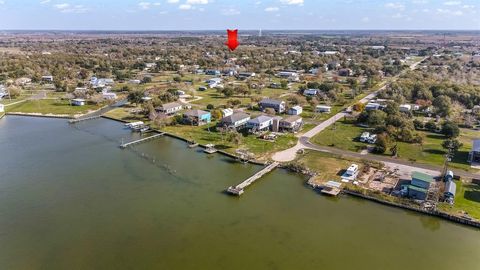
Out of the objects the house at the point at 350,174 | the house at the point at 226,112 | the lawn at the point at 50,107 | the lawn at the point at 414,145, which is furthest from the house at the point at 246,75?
the house at the point at 350,174

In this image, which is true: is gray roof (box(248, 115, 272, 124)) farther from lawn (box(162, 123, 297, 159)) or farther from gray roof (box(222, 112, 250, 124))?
lawn (box(162, 123, 297, 159))

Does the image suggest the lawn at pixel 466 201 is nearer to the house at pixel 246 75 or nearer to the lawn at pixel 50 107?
the lawn at pixel 50 107

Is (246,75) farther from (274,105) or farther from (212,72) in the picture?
(274,105)

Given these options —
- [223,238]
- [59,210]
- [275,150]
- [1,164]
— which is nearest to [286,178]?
[275,150]

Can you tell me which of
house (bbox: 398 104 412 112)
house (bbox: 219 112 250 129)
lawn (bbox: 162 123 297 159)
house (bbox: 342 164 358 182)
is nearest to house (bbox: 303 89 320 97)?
house (bbox: 398 104 412 112)

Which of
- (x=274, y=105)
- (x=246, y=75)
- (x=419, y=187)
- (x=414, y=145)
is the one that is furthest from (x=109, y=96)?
(x=419, y=187)
